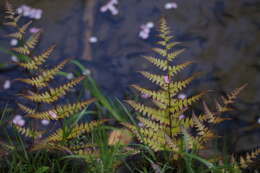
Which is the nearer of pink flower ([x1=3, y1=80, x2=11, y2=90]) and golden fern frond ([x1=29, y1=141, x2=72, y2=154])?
golden fern frond ([x1=29, y1=141, x2=72, y2=154])

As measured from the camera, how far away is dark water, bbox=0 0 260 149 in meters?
3.48

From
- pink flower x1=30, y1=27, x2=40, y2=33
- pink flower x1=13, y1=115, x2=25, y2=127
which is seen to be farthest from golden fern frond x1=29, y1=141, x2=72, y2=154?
pink flower x1=30, y1=27, x2=40, y2=33

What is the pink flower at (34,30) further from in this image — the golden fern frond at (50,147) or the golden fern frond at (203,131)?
the golden fern frond at (203,131)

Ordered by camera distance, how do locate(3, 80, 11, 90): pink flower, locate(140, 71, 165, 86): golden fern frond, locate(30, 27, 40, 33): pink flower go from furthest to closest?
locate(30, 27, 40, 33): pink flower, locate(3, 80, 11, 90): pink flower, locate(140, 71, 165, 86): golden fern frond

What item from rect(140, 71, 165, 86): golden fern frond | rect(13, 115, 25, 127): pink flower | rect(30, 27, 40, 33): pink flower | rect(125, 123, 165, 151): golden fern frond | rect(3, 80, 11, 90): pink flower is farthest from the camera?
rect(30, 27, 40, 33): pink flower

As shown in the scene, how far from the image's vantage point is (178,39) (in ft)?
12.4

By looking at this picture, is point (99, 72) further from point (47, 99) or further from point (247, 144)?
point (247, 144)

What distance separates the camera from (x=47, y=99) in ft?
9.12

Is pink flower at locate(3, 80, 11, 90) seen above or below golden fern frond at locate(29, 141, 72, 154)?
above

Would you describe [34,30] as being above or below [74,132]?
above

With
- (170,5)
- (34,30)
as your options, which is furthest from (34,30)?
(170,5)

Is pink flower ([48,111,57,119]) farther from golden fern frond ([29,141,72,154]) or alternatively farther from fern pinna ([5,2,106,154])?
golden fern frond ([29,141,72,154])

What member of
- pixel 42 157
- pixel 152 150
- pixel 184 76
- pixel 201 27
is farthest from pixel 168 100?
pixel 201 27

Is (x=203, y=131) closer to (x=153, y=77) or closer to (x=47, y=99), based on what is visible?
(x=153, y=77)
